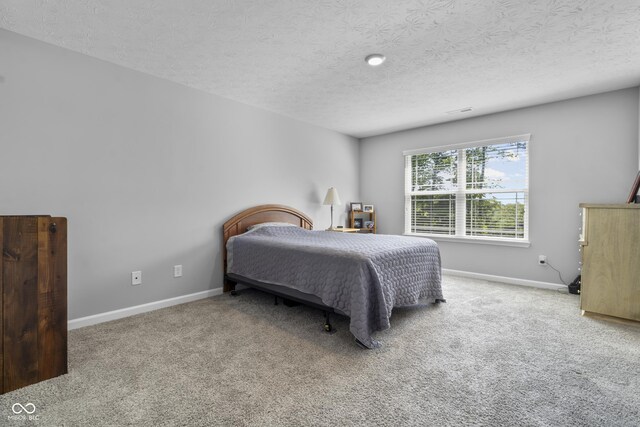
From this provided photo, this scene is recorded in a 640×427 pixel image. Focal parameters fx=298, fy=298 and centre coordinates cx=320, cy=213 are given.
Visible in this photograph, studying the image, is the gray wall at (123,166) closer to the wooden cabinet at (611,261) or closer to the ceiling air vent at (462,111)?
the ceiling air vent at (462,111)

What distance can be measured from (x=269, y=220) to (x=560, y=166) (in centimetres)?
359

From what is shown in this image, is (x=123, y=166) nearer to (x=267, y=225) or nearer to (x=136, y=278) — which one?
(x=136, y=278)

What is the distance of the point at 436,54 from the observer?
2469 mm

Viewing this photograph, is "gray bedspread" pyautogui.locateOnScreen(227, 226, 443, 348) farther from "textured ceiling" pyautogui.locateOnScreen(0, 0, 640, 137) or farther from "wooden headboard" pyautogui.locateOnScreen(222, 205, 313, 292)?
"textured ceiling" pyautogui.locateOnScreen(0, 0, 640, 137)

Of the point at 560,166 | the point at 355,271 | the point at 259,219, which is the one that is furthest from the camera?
the point at 259,219

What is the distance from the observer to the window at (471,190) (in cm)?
386

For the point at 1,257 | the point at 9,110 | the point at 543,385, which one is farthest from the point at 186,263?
the point at 543,385

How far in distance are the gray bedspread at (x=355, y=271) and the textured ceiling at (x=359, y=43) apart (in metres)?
1.62

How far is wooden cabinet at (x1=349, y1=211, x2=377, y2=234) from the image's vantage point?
5.06 metres

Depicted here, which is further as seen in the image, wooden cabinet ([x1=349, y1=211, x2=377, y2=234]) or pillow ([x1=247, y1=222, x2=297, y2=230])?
wooden cabinet ([x1=349, y1=211, x2=377, y2=234])

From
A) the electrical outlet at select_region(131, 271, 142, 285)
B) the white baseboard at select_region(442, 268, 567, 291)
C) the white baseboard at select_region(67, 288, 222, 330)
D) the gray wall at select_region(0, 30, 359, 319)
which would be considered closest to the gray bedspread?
the white baseboard at select_region(67, 288, 222, 330)

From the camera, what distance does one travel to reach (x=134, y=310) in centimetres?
276

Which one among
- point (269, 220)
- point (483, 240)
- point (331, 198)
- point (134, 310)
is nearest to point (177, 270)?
point (134, 310)

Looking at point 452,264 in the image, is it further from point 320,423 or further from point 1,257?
point 1,257
